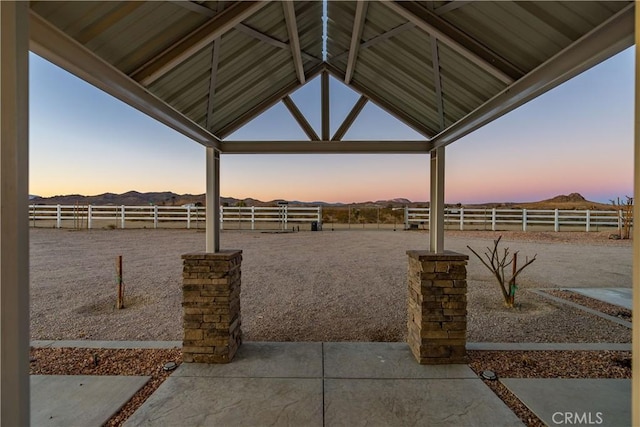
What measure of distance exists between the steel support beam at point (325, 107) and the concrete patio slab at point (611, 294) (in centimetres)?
519

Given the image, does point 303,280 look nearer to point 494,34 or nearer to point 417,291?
point 417,291

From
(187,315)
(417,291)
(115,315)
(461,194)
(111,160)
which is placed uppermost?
(111,160)

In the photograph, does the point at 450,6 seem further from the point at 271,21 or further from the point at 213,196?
the point at 213,196

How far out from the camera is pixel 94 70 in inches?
72.2

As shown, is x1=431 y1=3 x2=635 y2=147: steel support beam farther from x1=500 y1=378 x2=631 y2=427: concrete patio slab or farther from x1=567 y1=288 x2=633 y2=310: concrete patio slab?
x1=567 y1=288 x2=633 y2=310: concrete patio slab

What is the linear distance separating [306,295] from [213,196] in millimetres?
2688

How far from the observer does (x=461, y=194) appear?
16.7 m

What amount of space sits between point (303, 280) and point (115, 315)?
3.27 meters

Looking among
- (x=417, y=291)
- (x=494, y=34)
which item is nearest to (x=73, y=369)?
(x=417, y=291)

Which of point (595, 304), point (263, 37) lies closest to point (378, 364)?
point (263, 37)

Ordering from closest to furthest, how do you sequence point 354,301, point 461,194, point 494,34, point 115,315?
1. point 494,34
2. point 115,315
3. point 354,301
4. point 461,194

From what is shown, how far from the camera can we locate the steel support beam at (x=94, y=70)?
1502mm

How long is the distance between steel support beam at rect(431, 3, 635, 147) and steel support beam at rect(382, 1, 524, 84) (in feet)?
0.41

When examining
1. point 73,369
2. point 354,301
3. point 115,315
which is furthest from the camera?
point 354,301
